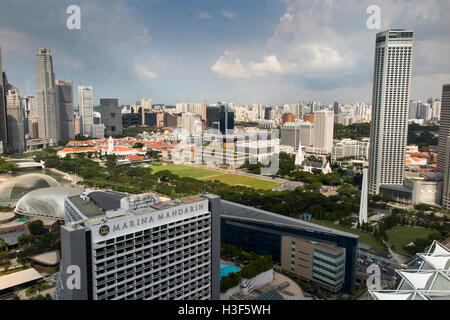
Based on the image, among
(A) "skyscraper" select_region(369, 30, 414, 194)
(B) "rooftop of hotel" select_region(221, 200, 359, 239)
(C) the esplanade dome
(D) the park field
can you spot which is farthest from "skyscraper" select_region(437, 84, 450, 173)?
(C) the esplanade dome

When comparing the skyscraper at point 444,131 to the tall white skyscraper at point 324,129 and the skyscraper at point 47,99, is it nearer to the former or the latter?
the tall white skyscraper at point 324,129

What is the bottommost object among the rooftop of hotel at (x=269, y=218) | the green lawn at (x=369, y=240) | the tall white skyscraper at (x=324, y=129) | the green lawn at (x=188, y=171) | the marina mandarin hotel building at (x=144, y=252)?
the green lawn at (x=369, y=240)

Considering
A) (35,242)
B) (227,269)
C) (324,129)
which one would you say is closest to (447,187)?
(227,269)

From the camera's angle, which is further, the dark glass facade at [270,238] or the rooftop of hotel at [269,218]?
the rooftop of hotel at [269,218]

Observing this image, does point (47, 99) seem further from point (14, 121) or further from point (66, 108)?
point (14, 121)

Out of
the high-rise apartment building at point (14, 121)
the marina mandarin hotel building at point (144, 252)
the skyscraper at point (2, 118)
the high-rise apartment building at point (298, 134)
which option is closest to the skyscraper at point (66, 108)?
the high-rise apartment building at point (14, 121)

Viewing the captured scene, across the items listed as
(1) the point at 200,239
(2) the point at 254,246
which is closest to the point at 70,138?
(2) the point at 254,246

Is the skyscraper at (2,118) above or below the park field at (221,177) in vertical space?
above
